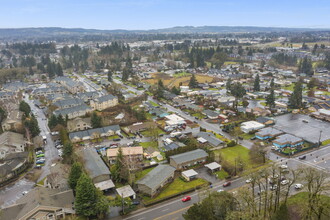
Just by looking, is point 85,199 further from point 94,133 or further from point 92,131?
point 92,131

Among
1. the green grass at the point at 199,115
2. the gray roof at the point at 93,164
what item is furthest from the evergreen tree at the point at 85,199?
the green grass at the point at 199,115

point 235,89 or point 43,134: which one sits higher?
point 235,89

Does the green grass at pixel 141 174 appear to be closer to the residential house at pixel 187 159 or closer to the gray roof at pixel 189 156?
the residential house at pixel 187 159

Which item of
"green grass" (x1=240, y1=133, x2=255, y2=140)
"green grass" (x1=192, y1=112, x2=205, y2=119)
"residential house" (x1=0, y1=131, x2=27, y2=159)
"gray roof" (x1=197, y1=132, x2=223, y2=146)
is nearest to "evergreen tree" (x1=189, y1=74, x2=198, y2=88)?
"green grass" (x1=192, y1=112, x2=205, y2=119)

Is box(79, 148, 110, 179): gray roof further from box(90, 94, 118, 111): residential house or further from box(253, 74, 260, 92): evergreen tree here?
box(253, 74, 260, 92): evergreen tree

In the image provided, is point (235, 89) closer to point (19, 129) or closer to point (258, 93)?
point (258, 93)

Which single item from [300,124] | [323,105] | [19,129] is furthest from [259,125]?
[19,129]
